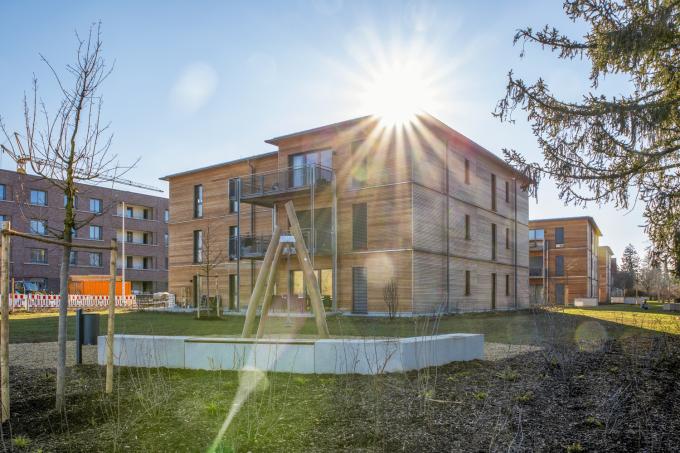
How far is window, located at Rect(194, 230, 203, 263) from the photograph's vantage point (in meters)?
32.6

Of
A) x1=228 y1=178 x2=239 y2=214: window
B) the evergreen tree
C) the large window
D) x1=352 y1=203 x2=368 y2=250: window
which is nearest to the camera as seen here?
the evergreen tree

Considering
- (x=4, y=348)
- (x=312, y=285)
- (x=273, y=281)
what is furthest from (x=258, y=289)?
(x=4, y=348)

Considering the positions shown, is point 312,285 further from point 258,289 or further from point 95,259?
point 95,259

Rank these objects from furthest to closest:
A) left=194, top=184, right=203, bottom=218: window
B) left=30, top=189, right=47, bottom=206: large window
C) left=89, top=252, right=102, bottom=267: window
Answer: left=89, top=252, right=102, bottom=267: window < left=30, top=189, right=47, bottom=206: large window < left=194, top=184, right=203, bottom=218: window

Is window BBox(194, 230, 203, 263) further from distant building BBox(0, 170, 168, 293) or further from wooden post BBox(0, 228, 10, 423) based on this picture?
wooden post BBox(0, 228, 10, 423)

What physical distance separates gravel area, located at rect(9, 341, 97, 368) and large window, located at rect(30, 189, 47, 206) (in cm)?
4315

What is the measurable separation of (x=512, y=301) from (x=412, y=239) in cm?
1281

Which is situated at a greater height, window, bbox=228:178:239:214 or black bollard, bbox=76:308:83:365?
window, bbox=228:178:239:214

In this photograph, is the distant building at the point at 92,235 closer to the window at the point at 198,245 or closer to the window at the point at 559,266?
the window at the point at 198,245

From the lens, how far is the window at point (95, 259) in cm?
5622

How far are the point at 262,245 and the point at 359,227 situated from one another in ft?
16.0

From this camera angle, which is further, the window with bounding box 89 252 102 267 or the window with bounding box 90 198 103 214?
the window with bounding box 90 198 103 214

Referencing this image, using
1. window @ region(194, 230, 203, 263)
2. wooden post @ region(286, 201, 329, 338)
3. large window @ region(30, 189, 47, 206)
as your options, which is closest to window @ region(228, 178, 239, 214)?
window @ region(194, 230, 203, 263)

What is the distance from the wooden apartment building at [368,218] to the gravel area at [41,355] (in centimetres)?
929
